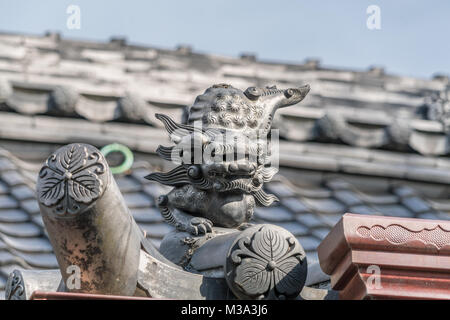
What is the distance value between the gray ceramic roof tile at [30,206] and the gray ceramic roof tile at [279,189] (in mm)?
1963

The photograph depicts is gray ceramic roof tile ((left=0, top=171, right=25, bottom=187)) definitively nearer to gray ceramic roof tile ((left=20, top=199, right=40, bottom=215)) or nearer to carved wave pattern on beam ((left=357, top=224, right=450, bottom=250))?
gray ceramic roof tile ((left=20, top=199, right=40, bottom=215))

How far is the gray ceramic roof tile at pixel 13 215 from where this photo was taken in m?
11.1

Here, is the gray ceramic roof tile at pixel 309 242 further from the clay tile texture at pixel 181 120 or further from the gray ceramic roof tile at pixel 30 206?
the gray ceramic roof tile at pixel 30 206

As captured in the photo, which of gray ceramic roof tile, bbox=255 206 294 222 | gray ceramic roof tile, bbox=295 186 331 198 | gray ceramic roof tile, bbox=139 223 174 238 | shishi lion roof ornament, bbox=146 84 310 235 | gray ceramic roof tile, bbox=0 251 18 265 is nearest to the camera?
shishi lion roof ornament, bbox=146 84 310 235

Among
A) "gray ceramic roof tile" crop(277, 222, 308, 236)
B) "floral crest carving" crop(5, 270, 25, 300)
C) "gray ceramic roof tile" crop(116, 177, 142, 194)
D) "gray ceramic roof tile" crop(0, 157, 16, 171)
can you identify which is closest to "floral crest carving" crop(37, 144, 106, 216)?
"floral crest carving" crop(5, 270, 25, 300)

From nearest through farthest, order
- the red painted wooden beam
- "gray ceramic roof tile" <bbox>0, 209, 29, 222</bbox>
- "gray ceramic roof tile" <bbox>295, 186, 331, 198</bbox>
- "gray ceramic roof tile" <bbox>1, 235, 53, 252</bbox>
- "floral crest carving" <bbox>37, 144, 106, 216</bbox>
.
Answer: "floral crest carving" <bbox>37, 144, 106, 216</bbox>
the red painted wooden beam
"gray ceramic roof tile" <bbox>1, 235, 53, 252</bbox>
"gray ceramic roof tile" <bbox>0, 209, 29, 222</bbox>
"gray ceramic roof tile" <bbox>295, 186, 331, 198</bbox>

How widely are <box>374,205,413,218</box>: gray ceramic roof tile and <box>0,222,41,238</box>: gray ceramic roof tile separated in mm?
2939

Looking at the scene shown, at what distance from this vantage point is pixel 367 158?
13070mm

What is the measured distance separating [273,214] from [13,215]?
6.43 feet

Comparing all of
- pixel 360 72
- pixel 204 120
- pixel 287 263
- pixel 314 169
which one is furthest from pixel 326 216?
pixel 287 263

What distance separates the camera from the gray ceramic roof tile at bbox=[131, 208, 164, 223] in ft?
36.3

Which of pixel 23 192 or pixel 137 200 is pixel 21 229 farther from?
pixel 137 200

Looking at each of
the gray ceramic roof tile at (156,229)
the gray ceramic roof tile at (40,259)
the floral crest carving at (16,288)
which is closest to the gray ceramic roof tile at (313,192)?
the gray ceramic roof tile at (156,229)
